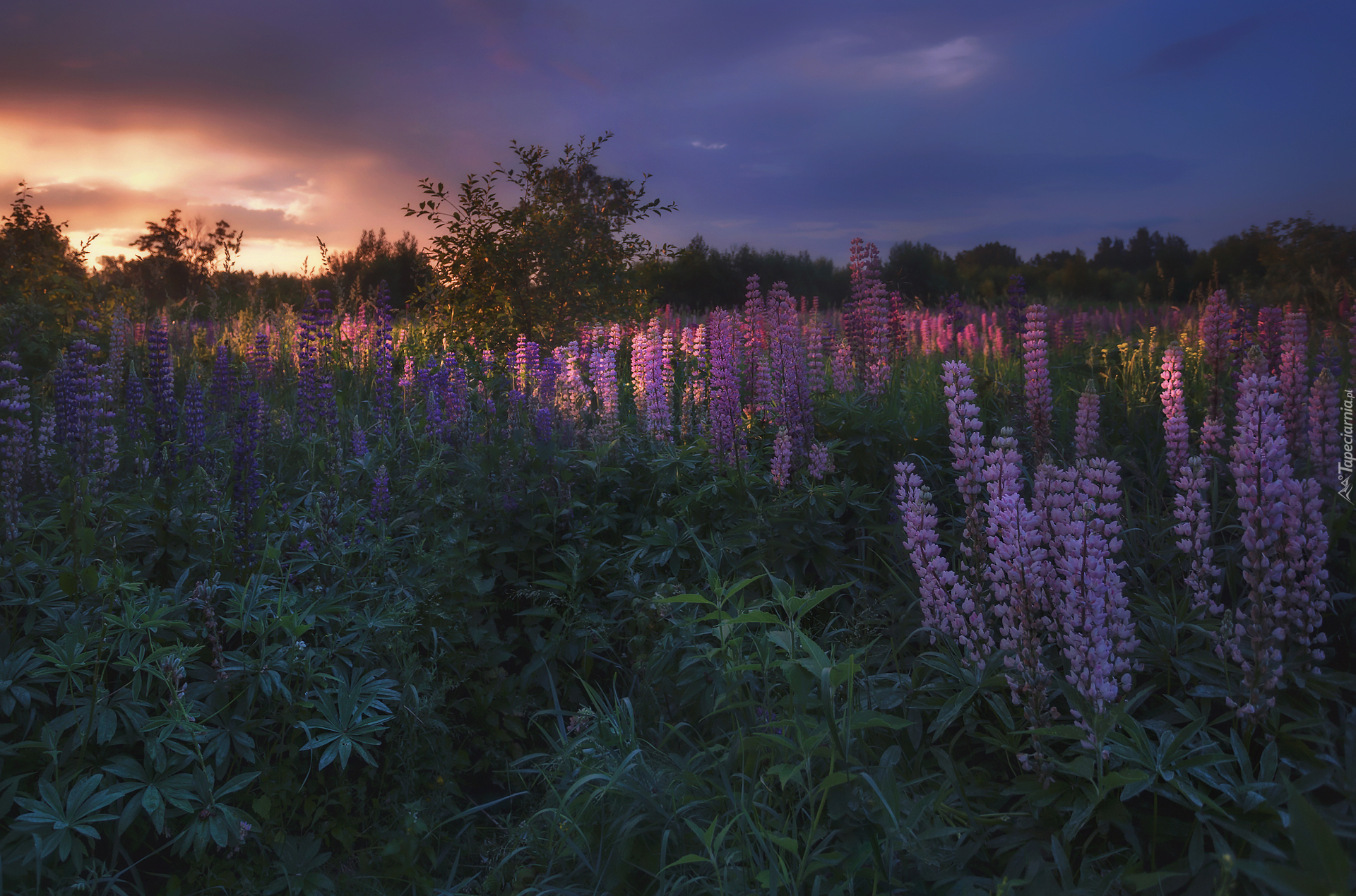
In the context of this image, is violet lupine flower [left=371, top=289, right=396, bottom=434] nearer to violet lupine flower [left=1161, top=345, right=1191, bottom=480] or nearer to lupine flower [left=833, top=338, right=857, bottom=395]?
lupine flower [left=833, top=338, right=857, bottom=395]

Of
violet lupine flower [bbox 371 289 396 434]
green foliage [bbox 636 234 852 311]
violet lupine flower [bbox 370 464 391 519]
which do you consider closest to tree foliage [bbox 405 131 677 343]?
violet lupine flower [bbox 371 289 396 434]

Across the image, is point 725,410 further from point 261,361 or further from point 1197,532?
point 261,361

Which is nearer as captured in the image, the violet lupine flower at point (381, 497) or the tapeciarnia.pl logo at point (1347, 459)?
the tapeciarnia.pl logo at point (1347, 459)

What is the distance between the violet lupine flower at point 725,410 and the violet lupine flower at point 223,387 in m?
3.61

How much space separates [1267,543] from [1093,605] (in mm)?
649

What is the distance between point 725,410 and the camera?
430cm

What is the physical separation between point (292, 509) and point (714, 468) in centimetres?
238

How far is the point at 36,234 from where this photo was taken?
380 inches

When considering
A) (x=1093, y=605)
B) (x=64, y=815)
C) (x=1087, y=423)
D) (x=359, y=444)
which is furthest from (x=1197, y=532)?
(x=359, y=444)

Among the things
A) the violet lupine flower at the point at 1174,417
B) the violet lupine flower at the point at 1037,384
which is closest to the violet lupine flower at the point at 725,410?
the violet lupine flower at the point at 1037,384

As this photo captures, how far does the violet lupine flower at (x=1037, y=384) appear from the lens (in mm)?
3809

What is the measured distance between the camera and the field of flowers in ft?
6.85

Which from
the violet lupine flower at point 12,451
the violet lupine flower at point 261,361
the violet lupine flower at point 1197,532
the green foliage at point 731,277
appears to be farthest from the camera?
the green foliage at point 731,277

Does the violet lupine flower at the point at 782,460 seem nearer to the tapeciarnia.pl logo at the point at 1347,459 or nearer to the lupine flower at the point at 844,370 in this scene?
the lupine flower at the point at 844,370
